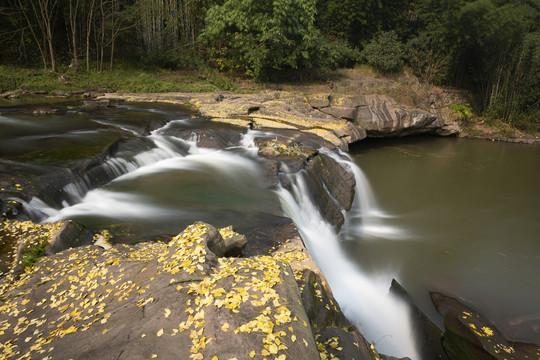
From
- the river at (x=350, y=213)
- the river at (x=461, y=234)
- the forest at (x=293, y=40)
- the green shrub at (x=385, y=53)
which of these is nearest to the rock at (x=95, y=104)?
the river at (x=350, y=213)

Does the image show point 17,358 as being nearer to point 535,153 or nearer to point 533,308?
point 533,308

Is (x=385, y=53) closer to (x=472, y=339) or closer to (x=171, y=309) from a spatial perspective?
(x=472, y=339)

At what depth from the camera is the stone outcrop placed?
2480 mm

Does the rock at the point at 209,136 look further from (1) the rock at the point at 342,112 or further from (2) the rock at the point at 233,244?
(1) the rock at the point at 342,112

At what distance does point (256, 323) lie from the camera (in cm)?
258

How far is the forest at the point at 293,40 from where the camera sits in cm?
1981

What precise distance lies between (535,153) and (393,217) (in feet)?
46.4

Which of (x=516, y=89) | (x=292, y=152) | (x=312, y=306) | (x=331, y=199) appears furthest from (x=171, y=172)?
(x=516, y=89)

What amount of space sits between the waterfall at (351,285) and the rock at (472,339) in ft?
2.16

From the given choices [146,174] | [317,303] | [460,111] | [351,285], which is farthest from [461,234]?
[460,111]

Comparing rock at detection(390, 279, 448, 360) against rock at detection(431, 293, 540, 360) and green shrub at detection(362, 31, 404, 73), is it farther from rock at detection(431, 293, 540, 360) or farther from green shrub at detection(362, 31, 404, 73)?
green shrub at detection(362, 31, 404, 73)

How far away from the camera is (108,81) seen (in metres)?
19.8

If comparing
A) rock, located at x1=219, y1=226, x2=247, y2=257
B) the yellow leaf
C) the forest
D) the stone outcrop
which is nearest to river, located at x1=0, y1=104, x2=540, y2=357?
rock, located at x1=219, y1=226, x2=247, y2=257

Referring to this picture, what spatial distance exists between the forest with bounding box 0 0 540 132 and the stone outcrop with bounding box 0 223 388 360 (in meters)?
18.5
